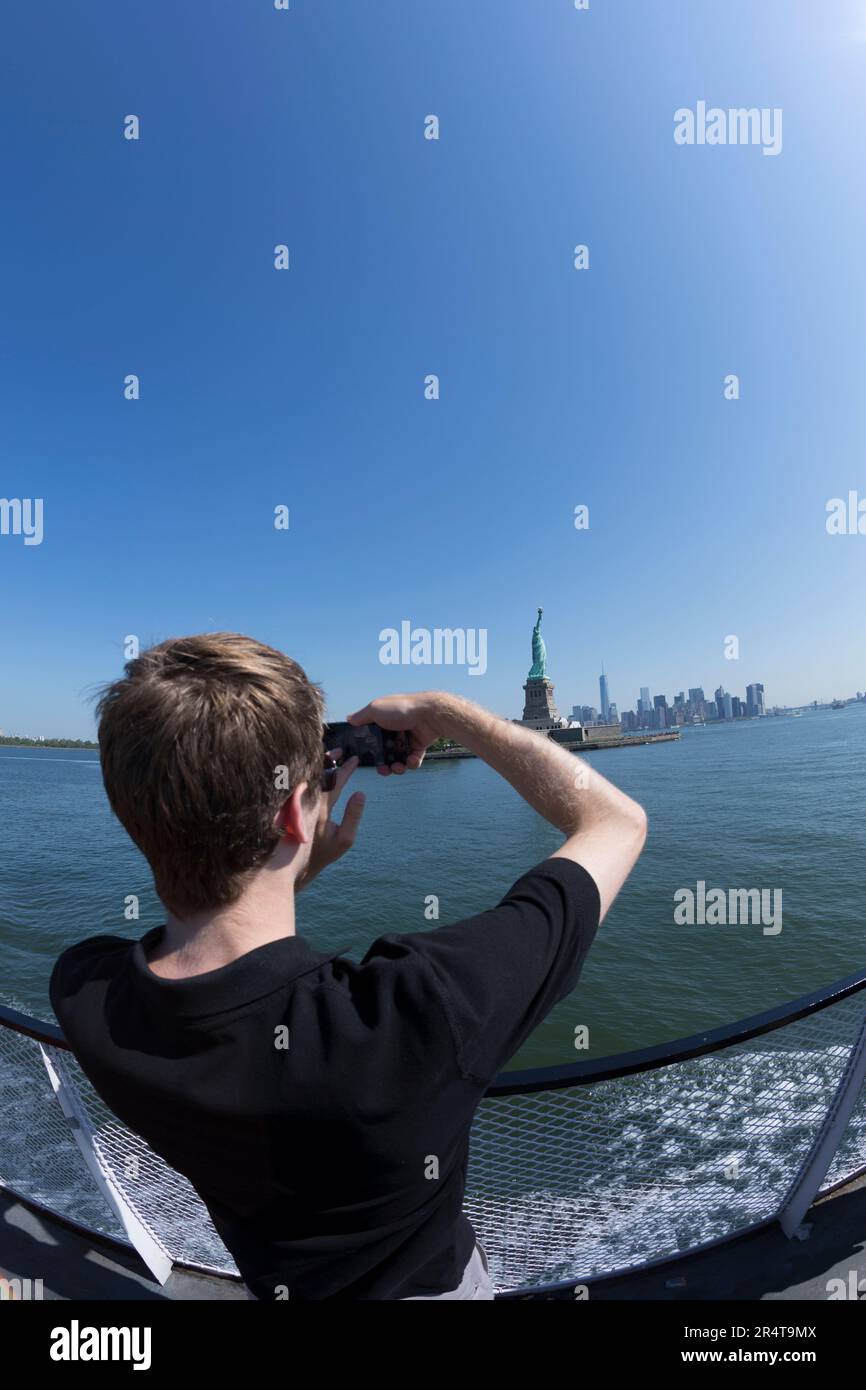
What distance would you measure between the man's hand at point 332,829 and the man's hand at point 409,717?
78 millimetres

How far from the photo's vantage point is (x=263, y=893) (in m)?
0.75

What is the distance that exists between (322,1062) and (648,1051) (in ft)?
3.69

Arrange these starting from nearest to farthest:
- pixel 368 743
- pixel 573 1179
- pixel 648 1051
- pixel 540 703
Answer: pixel 368 743 < pixel 648 1051 < pixel 573 1179 < pixel 540 703

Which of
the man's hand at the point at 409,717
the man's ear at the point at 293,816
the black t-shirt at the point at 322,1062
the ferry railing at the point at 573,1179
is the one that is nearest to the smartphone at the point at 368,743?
the man's hand at the point at 409,717

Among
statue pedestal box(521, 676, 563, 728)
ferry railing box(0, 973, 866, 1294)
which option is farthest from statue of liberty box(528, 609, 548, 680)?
ferry railing box(0, 973, 866, 1294)

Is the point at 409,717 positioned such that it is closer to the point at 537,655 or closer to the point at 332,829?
the point at 332,829

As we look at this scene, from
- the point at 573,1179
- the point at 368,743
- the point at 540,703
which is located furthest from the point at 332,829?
the point at 540,703

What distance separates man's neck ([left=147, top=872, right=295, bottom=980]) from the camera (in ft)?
2.23

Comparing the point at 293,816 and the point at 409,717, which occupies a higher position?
the point at 409,717

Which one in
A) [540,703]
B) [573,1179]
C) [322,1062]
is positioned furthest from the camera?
[540,703]

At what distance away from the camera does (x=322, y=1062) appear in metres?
0.59

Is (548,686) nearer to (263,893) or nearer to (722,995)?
(722,995)

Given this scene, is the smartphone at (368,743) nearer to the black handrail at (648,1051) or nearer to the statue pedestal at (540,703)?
the black handrail at (648,1051)

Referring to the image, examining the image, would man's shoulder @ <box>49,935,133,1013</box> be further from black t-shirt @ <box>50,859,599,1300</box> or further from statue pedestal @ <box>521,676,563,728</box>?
statue pedestal @ <box>521,676,563,728</box>
